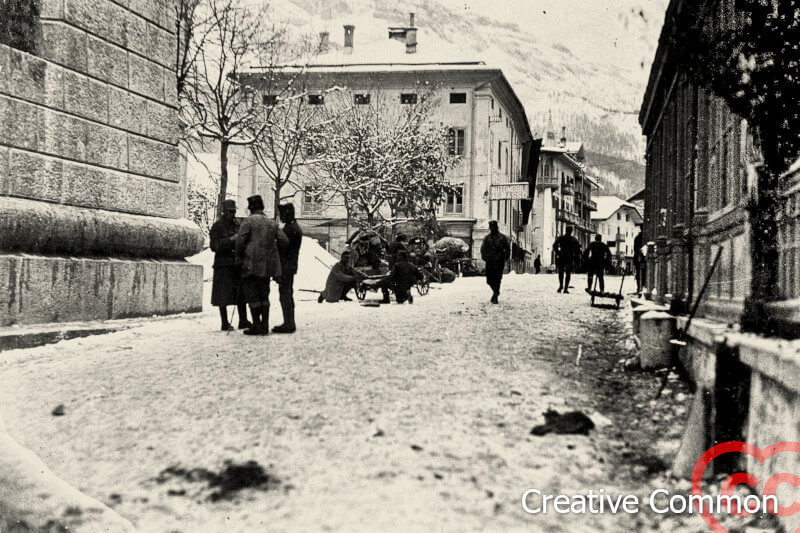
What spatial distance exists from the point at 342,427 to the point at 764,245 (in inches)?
110

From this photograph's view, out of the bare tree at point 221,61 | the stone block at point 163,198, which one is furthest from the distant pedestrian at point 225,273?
the bare tree at point 221,61

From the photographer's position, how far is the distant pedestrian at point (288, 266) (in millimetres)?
9570

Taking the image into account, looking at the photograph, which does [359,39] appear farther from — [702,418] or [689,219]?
[702,418]

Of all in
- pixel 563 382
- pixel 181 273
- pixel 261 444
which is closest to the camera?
pixel 261 444

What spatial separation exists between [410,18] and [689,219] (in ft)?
141

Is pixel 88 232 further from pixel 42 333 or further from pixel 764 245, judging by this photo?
pixel 764 245

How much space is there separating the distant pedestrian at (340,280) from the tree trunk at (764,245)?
35.6 ft

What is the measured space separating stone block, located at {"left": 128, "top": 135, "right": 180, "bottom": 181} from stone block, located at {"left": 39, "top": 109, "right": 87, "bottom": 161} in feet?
2.95

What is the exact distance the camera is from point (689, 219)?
8.77 m

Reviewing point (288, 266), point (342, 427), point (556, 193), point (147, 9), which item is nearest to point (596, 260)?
point (288, 266)

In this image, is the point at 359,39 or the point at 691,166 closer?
the point at 691,166

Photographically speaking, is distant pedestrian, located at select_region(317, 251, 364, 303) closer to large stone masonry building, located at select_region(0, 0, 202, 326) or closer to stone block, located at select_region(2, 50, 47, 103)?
large stone masonry building, located at select_region(0, 0, 202, 326)

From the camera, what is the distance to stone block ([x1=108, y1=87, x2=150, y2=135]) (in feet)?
31.1

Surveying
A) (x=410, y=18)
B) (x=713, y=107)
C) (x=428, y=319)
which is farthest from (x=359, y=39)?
(x=713, y=107)
